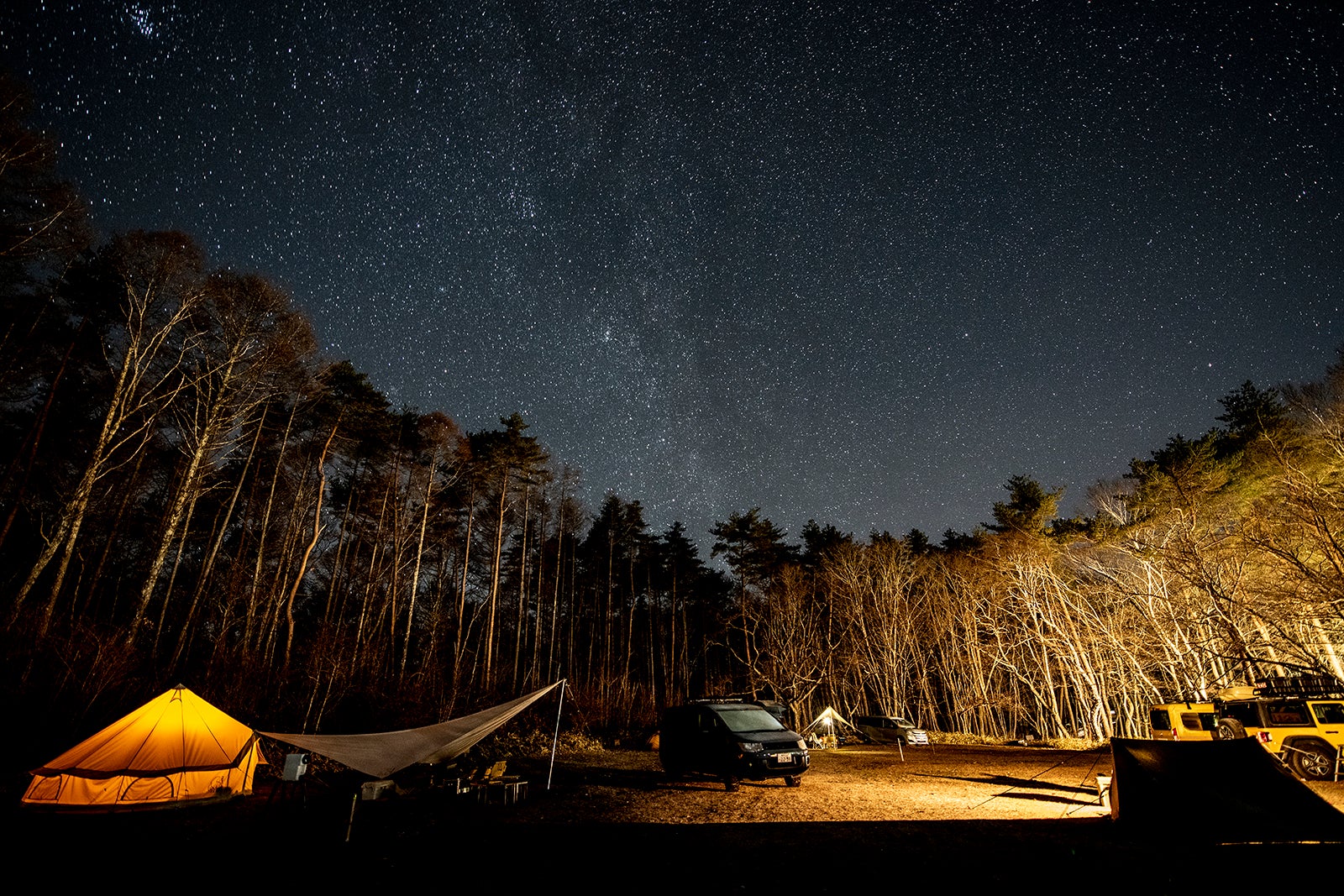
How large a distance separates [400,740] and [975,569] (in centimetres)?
2800

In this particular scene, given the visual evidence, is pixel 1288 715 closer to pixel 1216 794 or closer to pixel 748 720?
pixel 1216 794

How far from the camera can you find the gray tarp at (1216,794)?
590 centimetres

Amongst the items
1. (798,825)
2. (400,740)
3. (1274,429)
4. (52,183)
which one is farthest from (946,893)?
(1274,429)

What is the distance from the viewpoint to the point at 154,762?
9977mm

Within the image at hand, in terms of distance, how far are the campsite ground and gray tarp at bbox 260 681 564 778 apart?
965 mm

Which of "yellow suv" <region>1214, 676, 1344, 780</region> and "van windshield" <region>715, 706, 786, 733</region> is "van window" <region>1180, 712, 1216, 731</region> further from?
"van windshield" <region>715, 706, 786, 733</region>

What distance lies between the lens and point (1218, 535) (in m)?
19.6

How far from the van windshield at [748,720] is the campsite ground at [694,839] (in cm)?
120

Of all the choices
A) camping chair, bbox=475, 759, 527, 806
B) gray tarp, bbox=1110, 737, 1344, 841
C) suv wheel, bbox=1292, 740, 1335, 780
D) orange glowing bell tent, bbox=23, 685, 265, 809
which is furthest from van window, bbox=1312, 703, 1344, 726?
orange glowing bell tent, bbox=23, 685, 265, 809

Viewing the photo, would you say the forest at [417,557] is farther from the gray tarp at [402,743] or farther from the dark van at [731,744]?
the dark van at [731,744]

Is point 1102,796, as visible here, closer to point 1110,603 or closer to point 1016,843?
point 1016,843

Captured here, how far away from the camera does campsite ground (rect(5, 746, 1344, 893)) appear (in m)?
5.84

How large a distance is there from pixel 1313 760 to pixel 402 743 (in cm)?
1749

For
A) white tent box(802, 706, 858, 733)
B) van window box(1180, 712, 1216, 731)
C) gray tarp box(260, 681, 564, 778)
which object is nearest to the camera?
gray tarp box(260, 681, 564, 778)
